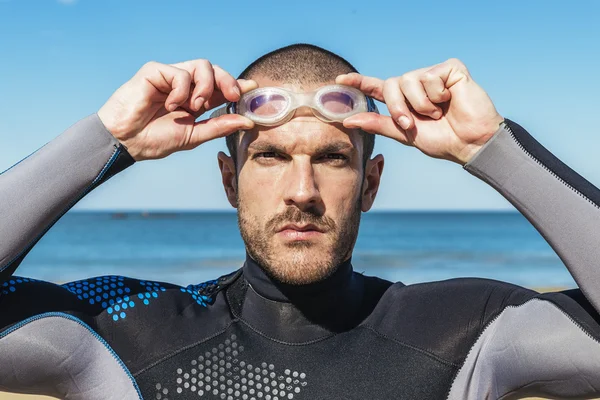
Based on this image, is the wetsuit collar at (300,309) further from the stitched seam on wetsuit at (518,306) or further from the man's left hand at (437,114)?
the man's left hand at (437,114)

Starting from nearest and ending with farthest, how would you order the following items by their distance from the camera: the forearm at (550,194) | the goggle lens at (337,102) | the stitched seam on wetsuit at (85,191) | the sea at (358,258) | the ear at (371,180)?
the forearm at (550,194), the stitched seam on wetsuit at (85,191), the goggle lens at (337,102), the ear at (371,180), the sea at (358,258)

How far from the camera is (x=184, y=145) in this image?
2645mm

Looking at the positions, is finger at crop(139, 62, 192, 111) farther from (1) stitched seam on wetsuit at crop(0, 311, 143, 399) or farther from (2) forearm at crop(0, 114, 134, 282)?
(1) stitched seam on wetsuit at crop(0, 311, 143, 399)

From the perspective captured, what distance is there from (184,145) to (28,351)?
0.85 meters

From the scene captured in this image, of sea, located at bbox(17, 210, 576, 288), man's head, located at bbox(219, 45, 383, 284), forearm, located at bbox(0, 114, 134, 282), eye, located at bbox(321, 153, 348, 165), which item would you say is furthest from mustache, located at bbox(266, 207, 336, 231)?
sea, located at bbox(17, 210, 576, 288)

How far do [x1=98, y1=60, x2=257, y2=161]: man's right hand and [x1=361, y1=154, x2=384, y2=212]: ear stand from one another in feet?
1.92

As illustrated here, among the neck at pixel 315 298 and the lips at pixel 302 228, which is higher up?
the lips at pixel 302 228

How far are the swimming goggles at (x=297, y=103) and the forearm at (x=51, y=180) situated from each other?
48 cm

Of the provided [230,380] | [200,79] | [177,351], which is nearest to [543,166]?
[200,79]

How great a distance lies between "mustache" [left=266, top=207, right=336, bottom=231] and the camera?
262cm

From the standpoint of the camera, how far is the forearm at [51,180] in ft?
7.84

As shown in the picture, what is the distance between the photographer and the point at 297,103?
271cm

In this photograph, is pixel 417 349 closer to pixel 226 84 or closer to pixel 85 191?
pixel 226 84

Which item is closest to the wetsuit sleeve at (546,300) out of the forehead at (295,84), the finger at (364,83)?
the finger at (364,83)
